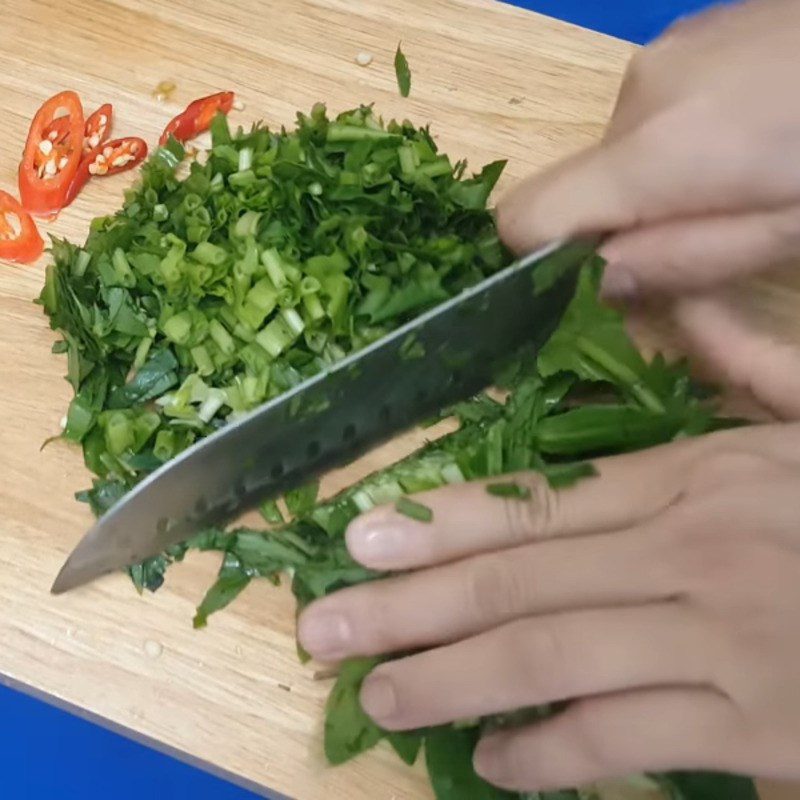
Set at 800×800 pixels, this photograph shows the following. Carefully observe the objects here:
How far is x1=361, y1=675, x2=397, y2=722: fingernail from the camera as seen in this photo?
36.5 inches

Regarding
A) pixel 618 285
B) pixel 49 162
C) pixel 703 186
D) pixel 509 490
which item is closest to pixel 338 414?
pixel 509 490

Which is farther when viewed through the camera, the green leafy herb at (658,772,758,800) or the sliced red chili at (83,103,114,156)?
the sliced red chili at (83,103,114,156)

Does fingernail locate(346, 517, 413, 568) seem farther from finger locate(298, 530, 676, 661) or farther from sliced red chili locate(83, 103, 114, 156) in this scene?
sliced red chili locate(83, 103, 114, 156)

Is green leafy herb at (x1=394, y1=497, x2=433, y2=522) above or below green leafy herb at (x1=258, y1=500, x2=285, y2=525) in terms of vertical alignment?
above

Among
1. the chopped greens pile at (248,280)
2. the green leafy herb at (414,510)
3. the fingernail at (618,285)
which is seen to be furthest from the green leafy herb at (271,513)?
the fingernail at (618,285)

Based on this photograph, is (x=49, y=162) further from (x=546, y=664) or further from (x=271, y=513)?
(x=546, y=664)

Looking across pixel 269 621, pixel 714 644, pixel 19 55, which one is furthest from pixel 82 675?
pixel 19 55

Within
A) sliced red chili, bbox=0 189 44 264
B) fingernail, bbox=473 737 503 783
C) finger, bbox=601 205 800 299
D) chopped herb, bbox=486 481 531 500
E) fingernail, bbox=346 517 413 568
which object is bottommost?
fingernail, bbox=473 737 503 783

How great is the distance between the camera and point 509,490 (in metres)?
0.95

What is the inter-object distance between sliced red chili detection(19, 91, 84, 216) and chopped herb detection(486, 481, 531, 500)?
2.36 feet

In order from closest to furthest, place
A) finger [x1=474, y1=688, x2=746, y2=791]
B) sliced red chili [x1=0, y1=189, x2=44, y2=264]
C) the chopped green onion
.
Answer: finger [x1=474, y1=688, x2=746, y2=791], the chopped green onion, sliced red chili [x1=0, y1=189, x2=44, y2=264]

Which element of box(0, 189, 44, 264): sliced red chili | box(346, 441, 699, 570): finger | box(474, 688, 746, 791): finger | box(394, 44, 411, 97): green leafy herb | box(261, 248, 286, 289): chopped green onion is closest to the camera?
box(474, 688, 746, 791): finger

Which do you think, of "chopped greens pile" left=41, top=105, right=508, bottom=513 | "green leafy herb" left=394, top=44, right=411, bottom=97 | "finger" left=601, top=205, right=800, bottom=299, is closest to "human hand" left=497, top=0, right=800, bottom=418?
"finger" left=601, top=205, right=800, bottom=299

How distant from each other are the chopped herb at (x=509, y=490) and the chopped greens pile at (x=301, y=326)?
0.09 meters
